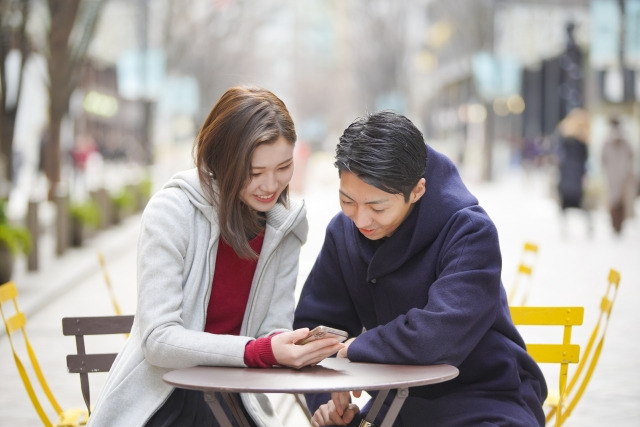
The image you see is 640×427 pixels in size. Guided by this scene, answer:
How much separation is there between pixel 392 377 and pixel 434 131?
231 ft

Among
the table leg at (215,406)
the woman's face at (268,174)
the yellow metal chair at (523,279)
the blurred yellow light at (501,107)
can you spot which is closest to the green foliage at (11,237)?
the yellow metal chair at (523,279)

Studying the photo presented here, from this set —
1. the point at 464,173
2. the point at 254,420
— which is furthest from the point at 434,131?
the point at 254,420

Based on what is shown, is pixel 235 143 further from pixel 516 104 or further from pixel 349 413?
pixel 516 104

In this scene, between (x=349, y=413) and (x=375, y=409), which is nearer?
(x=375, y=409)

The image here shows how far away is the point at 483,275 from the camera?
11.3 ft

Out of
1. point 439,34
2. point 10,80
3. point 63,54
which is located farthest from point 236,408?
point 439,34

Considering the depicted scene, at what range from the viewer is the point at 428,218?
140 inches

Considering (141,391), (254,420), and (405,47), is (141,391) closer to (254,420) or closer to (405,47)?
(254,420)

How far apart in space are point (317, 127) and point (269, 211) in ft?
279

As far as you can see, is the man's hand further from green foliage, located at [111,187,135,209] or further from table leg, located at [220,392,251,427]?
green foliage, located at [111,187,135,209]

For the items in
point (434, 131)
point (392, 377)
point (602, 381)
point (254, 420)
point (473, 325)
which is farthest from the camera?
point (434, 131)

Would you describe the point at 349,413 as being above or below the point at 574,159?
above

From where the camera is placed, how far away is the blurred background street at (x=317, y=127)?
1194 cm

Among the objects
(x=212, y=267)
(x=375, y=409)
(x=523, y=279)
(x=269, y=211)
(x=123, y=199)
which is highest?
(x=269, y=211)
